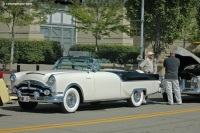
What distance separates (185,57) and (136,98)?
313 centimetres

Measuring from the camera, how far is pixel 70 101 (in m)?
12.4

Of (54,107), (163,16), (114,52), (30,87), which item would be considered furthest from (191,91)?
(114,52)

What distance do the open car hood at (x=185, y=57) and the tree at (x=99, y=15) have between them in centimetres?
1693

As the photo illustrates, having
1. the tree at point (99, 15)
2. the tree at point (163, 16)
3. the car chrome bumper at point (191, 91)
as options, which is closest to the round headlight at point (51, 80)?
the car chrome bumper at point (191, 91)

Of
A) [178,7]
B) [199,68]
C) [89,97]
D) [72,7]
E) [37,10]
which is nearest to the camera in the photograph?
[89,97]

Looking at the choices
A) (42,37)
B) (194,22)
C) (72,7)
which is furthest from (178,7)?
(42,37)

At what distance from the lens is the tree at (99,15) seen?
34.2 m

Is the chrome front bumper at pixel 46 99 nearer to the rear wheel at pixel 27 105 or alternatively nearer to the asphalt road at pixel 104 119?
the asphalt road at pixel 104 119

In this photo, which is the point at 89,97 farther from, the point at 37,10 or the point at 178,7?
the point at 178,7

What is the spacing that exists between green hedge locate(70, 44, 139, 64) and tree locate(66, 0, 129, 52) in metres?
4.62

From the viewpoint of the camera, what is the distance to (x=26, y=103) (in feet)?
42.6

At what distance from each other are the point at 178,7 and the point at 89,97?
18.6 meters

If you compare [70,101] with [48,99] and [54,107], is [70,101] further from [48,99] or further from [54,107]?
[54,107]

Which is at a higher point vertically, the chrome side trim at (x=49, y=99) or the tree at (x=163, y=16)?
the tree at (x=163, y=16)
